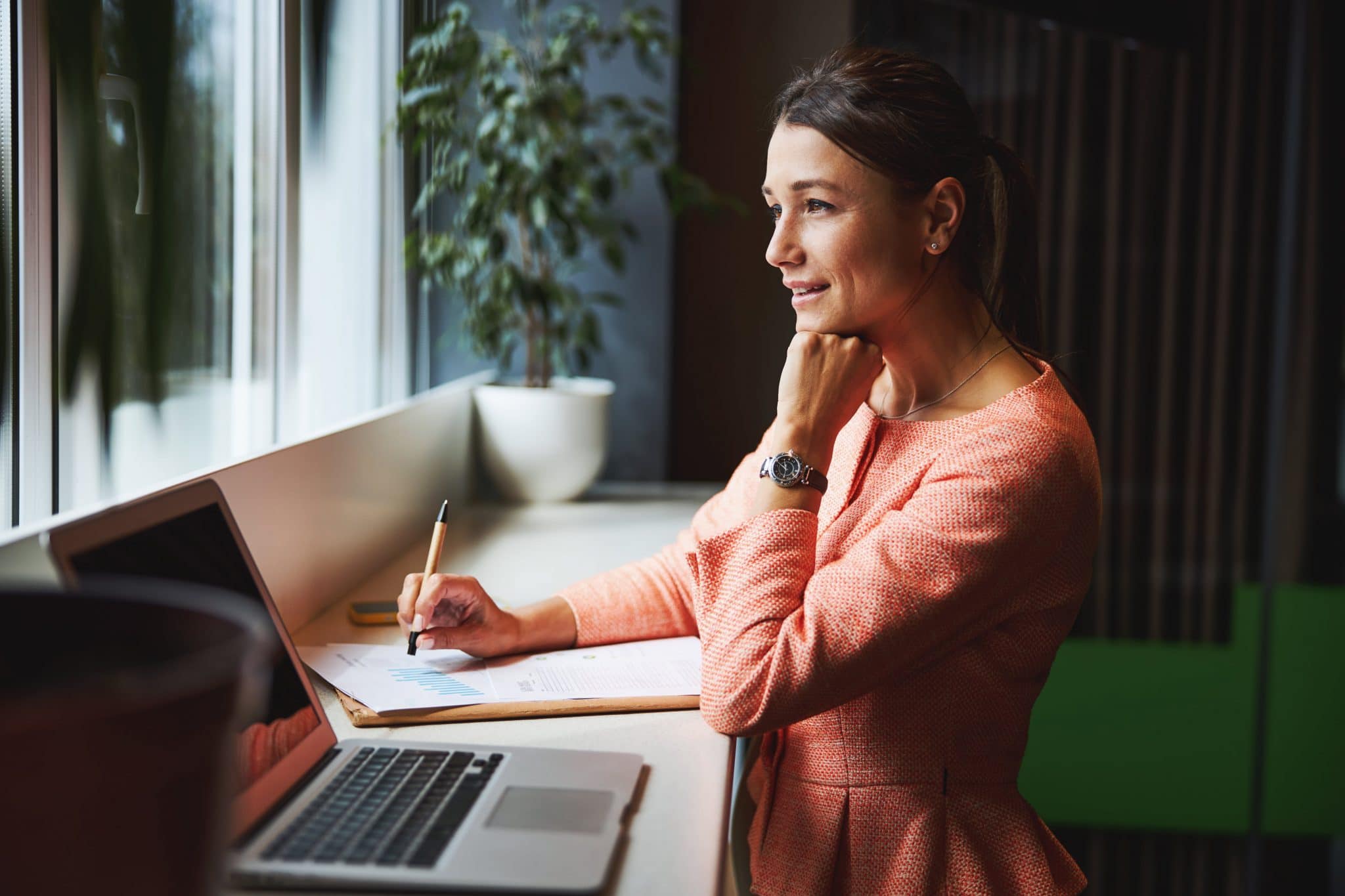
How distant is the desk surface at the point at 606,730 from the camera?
0.80 meters

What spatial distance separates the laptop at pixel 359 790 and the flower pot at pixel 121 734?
0.77 feet

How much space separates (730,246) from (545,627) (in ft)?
6.34

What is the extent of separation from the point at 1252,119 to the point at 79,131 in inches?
120

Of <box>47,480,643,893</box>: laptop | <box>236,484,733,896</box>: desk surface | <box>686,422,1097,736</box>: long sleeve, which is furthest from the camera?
<box>686,422,1097,736</box>: long sleeve

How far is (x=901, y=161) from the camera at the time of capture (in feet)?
3.85

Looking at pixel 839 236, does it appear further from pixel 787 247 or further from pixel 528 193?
pixel 528 193

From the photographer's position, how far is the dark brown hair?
3.84 feet

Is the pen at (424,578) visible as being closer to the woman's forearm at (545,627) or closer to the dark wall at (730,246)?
the woman's forearm at (545,627)

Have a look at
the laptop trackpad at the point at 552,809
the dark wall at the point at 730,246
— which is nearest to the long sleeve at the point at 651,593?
the laptop trackpad at the point at 552,809

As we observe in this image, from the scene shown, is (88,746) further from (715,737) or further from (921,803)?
(921,803)

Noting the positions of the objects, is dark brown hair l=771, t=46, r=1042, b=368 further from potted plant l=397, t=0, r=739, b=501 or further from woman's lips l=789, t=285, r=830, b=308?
potted plant l=397, t=0, r=739, b=501

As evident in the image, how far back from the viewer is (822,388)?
1204 millimetres

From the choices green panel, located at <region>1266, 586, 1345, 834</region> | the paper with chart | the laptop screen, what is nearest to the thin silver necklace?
the paper with chart

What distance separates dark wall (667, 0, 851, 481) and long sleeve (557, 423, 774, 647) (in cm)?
160
